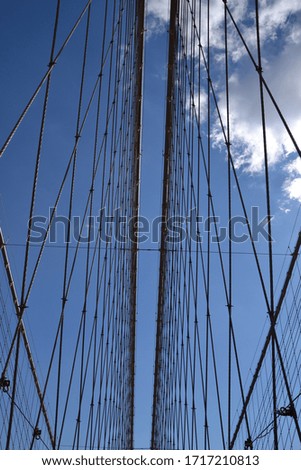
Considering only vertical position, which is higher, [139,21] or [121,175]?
[139,21]

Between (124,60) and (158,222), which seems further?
(158,222)

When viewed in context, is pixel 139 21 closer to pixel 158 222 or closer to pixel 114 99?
pixel 114 99

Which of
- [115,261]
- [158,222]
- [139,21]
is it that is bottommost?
[115,261]

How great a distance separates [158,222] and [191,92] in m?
5.92

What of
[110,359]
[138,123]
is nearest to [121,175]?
[138,123]

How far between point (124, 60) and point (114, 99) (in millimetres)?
1903
